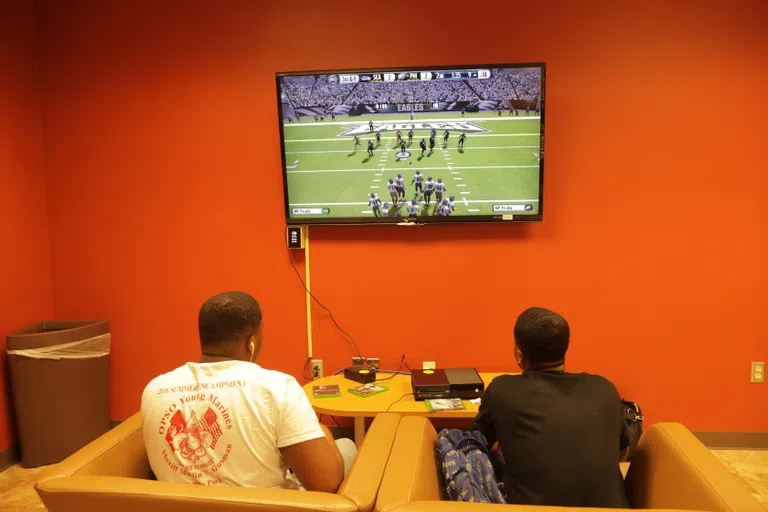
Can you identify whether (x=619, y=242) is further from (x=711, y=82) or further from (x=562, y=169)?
(x=711, y=82)

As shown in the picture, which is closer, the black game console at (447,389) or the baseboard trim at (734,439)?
the black game console at (447,389)

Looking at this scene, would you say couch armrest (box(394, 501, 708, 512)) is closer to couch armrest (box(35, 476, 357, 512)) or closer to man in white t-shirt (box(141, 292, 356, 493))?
couch armrest (box(35, 476, 357, 512))

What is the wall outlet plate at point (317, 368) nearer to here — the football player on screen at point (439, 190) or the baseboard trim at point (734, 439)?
the football player on screen at point (439, 190)

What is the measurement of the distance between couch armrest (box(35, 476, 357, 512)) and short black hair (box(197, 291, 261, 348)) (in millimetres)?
424

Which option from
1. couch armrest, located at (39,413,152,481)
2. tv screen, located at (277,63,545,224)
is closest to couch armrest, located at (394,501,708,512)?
couch armrest, located at (39,413,152,481)

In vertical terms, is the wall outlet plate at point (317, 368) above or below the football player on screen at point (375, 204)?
below

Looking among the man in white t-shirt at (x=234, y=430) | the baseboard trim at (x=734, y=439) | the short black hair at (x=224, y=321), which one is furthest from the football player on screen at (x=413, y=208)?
the baseboard trim at (x=734, y=439)

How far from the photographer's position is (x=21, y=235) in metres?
3.26

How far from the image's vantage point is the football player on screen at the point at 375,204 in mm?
3154

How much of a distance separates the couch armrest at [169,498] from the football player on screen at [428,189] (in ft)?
6.63

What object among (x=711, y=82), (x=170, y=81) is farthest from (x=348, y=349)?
(x=711, y=82)

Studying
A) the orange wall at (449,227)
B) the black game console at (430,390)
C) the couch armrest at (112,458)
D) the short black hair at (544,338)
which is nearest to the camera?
the couch armrest at (112,458)

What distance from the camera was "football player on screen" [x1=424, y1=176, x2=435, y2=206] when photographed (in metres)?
3.11

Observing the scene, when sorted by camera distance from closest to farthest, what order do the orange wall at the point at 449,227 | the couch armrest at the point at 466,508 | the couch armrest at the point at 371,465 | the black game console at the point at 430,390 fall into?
the couch armrest at the point at 466,508 → the couch armrest at the point at 371,465 → the black game console at the point at 430,390 → the orange wall at the point at 449,227
